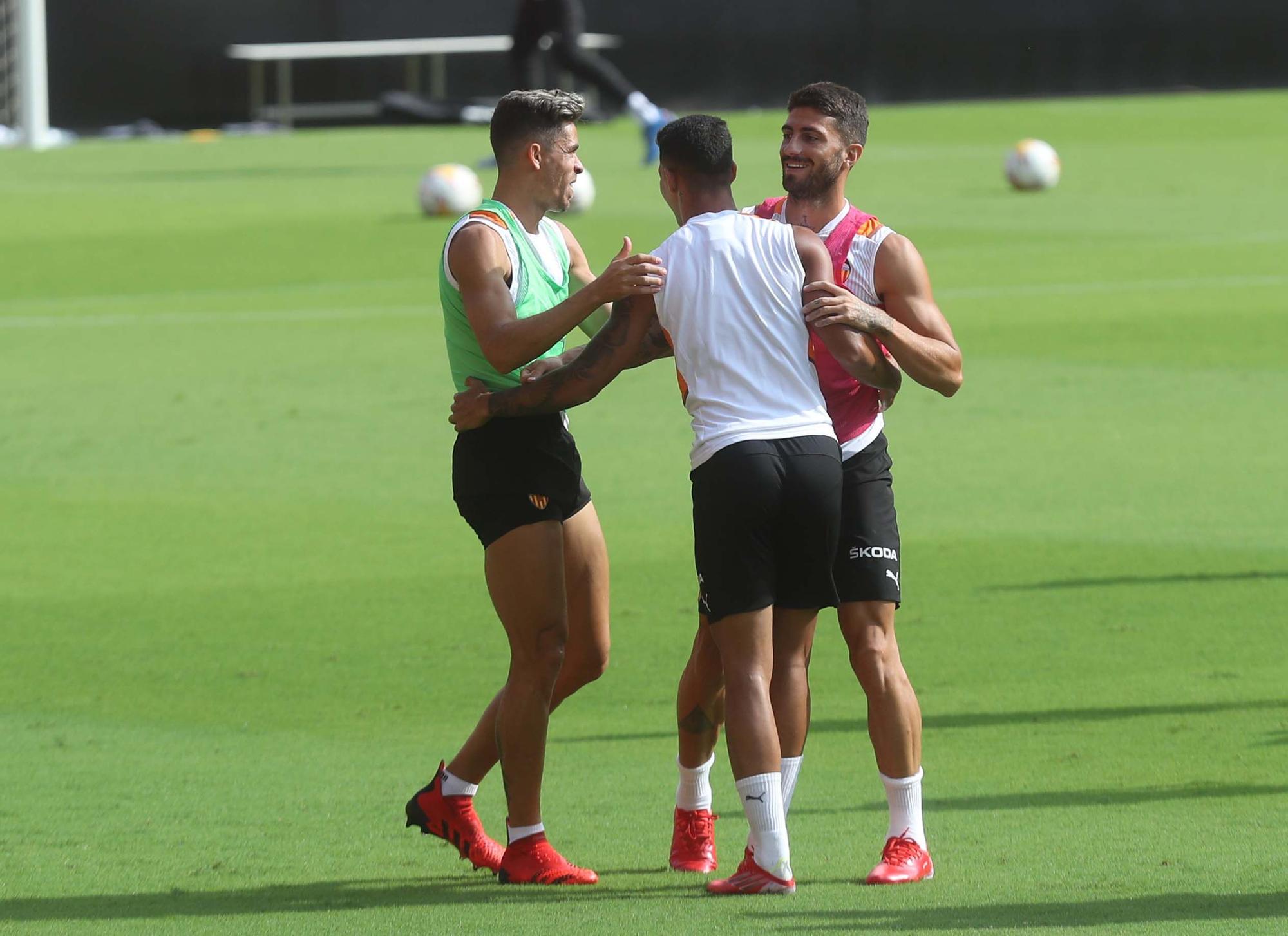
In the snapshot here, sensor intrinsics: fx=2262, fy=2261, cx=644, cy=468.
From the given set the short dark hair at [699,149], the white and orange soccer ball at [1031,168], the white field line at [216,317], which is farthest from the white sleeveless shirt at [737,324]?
the white and orange soccer ball at [1031,168]

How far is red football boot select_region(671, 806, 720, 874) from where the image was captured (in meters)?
6.00

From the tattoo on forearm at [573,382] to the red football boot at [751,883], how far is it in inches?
48.1

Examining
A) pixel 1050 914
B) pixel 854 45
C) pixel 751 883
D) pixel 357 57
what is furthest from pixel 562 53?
pixel 1050 914

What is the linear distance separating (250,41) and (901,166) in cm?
1450

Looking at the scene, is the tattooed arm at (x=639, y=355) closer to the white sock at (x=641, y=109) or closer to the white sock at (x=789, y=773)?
the white sock at (x=789, y=773)

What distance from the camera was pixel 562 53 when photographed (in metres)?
28.2

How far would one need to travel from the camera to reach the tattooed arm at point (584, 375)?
5.67 meters

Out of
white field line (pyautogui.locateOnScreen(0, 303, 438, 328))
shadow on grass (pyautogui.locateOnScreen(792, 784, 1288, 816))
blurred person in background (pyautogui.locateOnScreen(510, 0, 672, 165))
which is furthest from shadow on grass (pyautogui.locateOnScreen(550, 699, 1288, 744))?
blurred person in background (pyautogui.locateOnScreen(510, 0, 672, 165))

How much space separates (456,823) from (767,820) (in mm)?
1078

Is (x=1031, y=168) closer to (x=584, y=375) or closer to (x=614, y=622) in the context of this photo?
(x=614, y=622)

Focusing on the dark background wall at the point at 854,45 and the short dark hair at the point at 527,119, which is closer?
the short dark hair at the point at 527,119

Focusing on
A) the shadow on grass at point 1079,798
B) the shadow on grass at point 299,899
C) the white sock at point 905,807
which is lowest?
the shadow on grass at point 1079,798

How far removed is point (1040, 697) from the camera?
801cm

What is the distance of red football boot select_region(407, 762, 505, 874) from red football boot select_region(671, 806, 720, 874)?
0.50m
